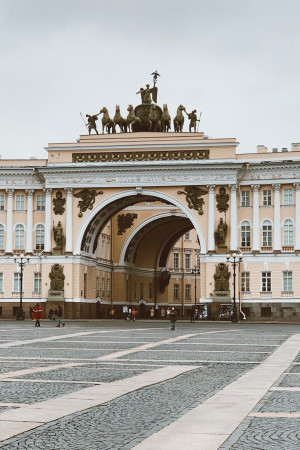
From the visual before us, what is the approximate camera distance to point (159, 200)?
76.5m

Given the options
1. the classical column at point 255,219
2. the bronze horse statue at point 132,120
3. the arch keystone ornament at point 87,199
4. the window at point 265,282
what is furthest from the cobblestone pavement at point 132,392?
the bronze horse statue at point 132,120

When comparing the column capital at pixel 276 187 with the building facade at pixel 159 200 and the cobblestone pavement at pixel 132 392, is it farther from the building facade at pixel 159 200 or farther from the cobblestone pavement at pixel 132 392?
the cobblestone pavement at pixel 132 392

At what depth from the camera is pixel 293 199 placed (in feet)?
240

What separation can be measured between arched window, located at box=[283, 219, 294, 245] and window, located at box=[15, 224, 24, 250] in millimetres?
23356

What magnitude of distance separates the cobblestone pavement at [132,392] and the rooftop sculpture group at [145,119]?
155 feet

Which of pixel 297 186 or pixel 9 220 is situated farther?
pixel 9 220

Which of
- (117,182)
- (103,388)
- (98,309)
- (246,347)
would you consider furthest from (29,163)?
(103,388)

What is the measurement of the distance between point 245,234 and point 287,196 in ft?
15.8

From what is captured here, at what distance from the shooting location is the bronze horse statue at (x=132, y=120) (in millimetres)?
76750

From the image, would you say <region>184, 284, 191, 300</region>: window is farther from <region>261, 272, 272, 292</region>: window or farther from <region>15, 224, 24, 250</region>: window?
<region>261, 272, 272, 292</region>: window

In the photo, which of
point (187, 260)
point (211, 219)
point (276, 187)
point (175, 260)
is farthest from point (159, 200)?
point (187, 260)

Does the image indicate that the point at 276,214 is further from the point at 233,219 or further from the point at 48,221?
the point at 48,221

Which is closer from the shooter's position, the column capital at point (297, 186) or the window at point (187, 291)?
the column capital at point (297, 186)

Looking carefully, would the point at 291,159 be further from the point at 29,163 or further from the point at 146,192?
the point at 29,163
